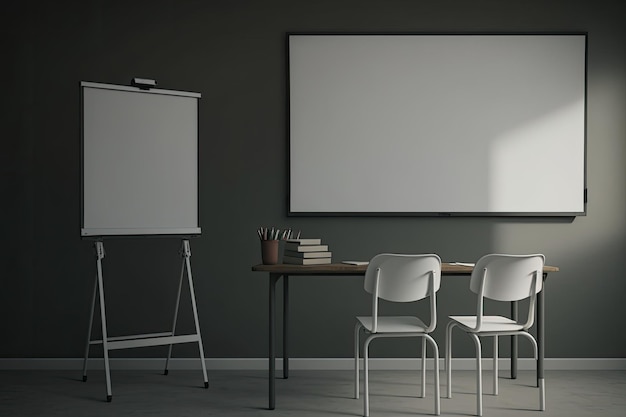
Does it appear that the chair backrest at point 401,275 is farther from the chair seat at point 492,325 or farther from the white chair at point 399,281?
the chair seat at point 492,325

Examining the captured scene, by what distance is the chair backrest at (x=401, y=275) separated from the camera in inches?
150

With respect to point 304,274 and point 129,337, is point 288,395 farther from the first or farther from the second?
point 129,337

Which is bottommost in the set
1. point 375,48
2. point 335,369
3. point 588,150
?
point 335,369

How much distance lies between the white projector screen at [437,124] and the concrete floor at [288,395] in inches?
48.6

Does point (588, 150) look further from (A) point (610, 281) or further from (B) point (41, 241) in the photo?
(B) point (41, 241)

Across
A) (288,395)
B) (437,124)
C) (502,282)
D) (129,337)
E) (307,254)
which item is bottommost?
(288,395)

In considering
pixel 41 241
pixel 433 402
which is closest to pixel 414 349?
pixel 433 402

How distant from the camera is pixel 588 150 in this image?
5297 mm

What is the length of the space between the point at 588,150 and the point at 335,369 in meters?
2.53

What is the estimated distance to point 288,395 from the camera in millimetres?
4363

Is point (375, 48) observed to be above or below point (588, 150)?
above

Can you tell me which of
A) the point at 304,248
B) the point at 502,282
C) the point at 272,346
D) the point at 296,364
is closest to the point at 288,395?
the point at 272,346

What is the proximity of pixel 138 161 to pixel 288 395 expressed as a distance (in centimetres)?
182

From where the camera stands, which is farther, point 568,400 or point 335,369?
point 335,369
